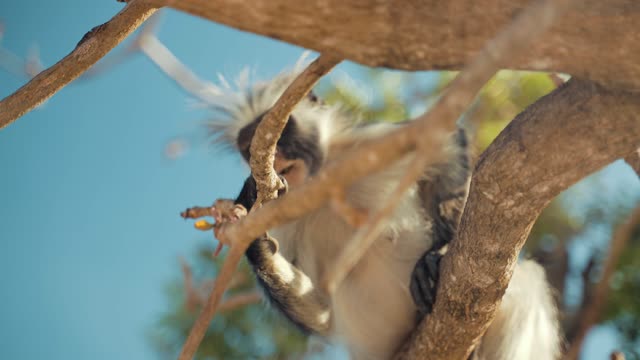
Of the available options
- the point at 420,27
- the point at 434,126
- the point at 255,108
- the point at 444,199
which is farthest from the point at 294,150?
the point at 434,126

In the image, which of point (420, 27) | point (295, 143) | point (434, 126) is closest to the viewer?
point (434, 126)

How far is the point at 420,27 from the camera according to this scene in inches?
66.4

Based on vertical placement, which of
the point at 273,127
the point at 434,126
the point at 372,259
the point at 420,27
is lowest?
the point at 372,259

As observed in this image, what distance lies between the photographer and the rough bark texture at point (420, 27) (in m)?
1.63

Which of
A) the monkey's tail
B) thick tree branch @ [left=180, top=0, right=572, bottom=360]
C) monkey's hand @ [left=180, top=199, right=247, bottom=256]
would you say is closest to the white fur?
the monkey's tail

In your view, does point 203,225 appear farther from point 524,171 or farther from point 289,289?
point 289,289


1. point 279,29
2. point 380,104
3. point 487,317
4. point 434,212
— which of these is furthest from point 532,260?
point 279,29

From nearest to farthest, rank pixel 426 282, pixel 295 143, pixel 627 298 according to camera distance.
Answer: pixel 426 282 → pixel 295 143 → pixel 627 298

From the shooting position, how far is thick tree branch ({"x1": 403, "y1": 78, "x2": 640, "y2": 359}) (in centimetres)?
211

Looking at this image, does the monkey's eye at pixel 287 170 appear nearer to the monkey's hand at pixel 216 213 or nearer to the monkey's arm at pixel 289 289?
the monkey's arm at pixel 289 289

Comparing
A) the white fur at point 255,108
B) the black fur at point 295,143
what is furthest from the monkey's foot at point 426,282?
the white fur at point 255,108

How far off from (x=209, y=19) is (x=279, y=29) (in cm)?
16

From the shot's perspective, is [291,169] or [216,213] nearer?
[216,213]

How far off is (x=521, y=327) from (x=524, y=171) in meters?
1.77
